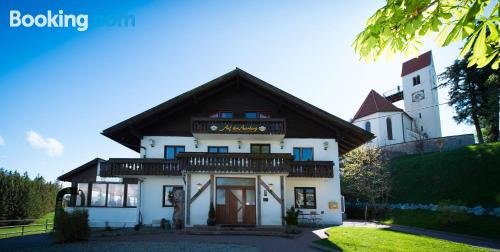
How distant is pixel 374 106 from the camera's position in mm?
54219

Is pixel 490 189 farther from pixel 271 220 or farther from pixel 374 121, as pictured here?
pixel 374 121

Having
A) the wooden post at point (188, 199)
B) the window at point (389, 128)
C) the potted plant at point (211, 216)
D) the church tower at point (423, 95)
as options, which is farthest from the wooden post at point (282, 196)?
the church tower at point (423, 95)

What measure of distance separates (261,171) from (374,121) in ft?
127

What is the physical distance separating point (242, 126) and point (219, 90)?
139 inches

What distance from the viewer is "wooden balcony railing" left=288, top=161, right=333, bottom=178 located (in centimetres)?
2195

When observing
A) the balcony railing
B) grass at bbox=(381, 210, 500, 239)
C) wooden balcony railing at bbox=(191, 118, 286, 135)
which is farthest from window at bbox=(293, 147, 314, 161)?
grass at bbox=(381, 210, 500, 239)

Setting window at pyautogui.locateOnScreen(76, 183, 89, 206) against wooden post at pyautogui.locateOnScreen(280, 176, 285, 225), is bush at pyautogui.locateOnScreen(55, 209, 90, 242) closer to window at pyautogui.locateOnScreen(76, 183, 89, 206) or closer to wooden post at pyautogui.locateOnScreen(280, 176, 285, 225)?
wooden post at pyautogui.locateOnScreen(280, 176, 285, 225)

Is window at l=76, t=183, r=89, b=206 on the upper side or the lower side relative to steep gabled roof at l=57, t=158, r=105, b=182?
lower

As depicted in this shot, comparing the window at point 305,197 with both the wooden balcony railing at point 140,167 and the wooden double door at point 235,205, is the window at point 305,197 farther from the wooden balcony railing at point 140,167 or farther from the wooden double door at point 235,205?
the wooden balcony railing at point 140,167

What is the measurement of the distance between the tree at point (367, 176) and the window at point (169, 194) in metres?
17.4

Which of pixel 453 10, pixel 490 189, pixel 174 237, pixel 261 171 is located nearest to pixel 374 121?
pixel 490 189

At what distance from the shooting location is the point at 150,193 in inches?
863

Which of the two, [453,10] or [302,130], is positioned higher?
[302,130]

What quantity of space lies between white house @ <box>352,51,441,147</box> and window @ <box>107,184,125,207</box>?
1470 inches
